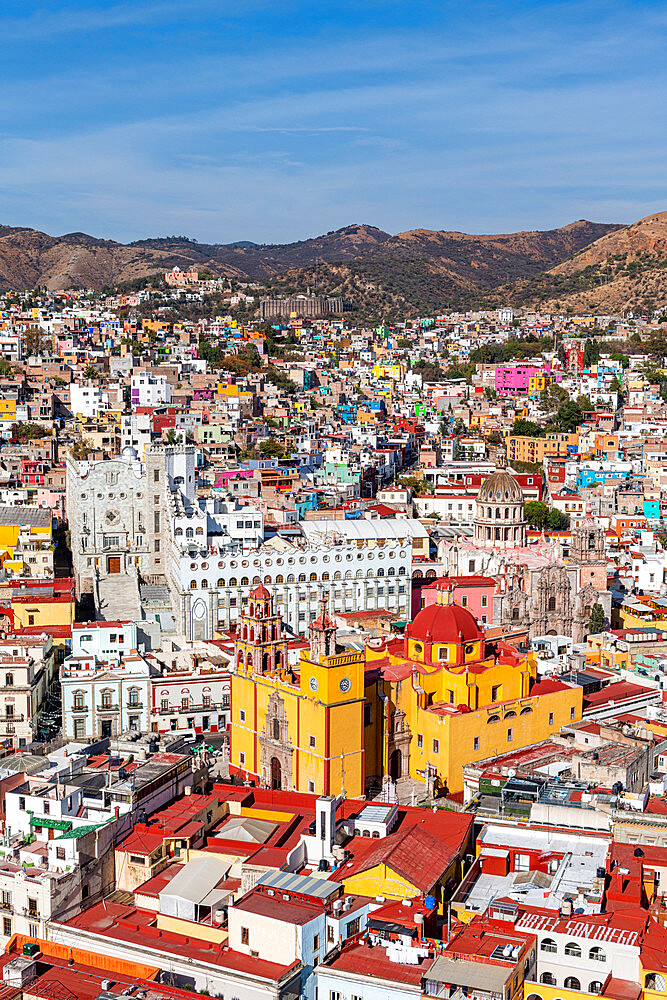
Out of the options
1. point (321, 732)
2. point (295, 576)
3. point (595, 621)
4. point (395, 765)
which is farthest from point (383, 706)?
point (595, 621)

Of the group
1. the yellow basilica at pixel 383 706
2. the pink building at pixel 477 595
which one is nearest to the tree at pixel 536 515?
the pink building at pixel 477 595

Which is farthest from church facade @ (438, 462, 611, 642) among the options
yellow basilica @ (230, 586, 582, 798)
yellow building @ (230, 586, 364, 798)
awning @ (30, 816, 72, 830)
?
awning @ (30, 816, 72, 830)

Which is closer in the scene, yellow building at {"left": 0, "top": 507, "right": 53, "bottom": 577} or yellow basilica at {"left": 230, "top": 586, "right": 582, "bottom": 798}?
yellow basilica at {"left": 230, "top": 586, "right": 582, "bottom": 798}

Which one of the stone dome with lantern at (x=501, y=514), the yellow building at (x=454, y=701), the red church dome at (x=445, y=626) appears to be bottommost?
the yellow building at (x=454, y=701)

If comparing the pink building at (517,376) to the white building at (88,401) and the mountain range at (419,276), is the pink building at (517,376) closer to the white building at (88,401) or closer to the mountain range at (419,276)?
the white building at (88,401)

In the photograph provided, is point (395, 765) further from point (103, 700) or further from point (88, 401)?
point (88, 401)

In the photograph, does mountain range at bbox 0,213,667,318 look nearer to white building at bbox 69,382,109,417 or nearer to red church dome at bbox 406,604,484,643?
white building at bbox 69,382,109,417

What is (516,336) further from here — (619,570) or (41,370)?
(619,570)
